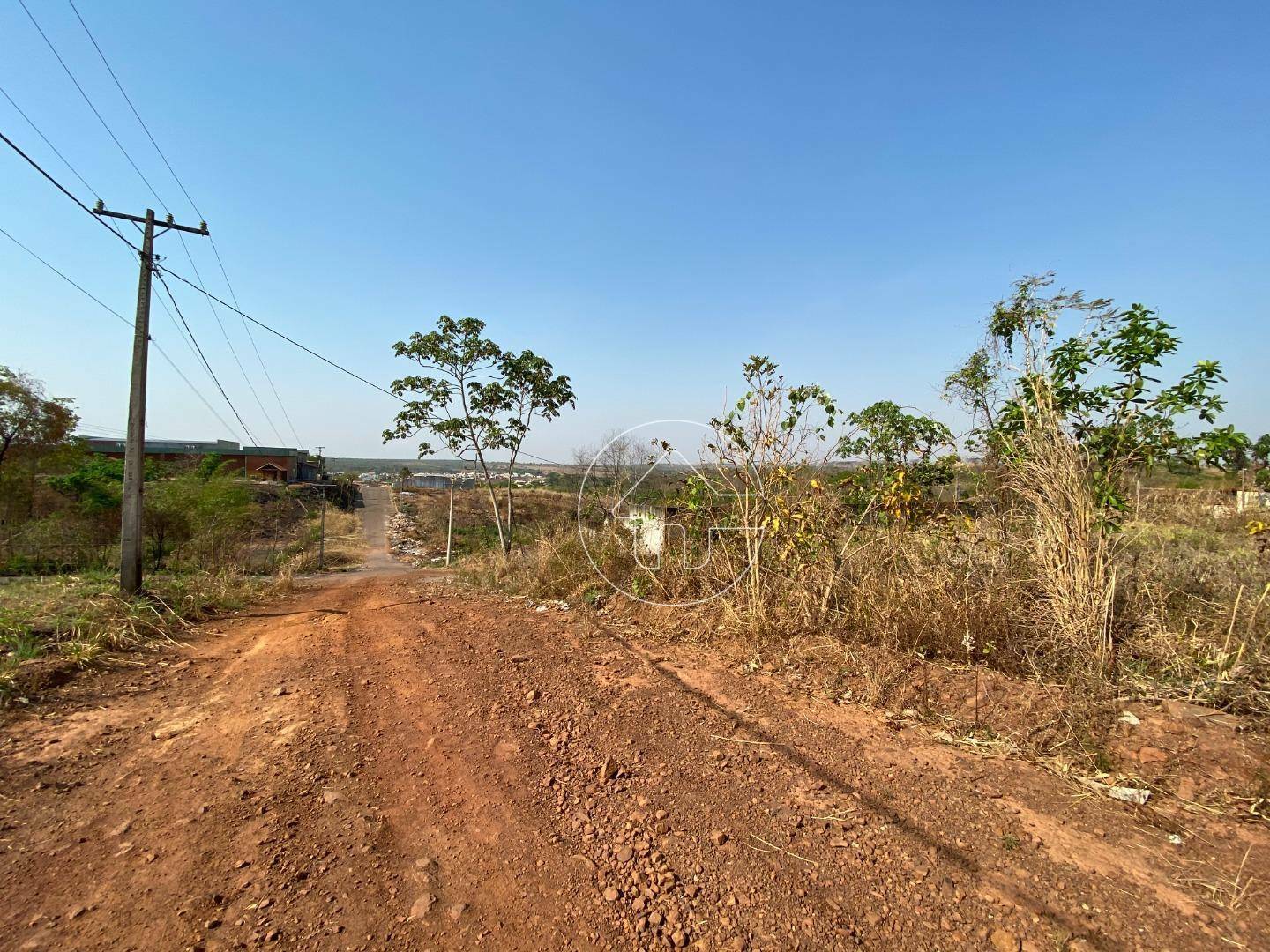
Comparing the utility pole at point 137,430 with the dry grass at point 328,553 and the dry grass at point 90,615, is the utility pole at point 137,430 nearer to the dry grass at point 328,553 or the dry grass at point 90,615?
the dry grass at point 90,615

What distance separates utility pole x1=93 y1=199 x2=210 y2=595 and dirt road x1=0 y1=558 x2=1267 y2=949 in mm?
3348

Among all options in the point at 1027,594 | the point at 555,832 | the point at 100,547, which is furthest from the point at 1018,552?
the point at 100,547

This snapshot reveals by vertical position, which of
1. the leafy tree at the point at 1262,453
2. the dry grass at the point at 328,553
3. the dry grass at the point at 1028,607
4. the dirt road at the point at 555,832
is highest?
the leafy tree at the point at 1262,453

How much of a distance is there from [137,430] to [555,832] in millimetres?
7749

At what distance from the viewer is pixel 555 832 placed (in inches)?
95.6

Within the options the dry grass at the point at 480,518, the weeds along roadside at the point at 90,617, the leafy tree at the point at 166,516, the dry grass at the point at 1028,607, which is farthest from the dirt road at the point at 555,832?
the leafy tree at the point at 166,516

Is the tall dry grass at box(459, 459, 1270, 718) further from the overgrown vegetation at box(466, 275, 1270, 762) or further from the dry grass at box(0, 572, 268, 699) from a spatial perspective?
the dry grass at box(0, 572, 268, 699)

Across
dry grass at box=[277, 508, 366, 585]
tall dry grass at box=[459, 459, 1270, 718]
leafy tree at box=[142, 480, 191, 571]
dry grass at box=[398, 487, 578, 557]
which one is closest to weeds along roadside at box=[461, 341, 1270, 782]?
tall dry grass at box=[459, 459, 1270, 718]

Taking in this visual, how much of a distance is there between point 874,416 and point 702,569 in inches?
101

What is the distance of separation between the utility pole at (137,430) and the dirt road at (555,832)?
335 cm

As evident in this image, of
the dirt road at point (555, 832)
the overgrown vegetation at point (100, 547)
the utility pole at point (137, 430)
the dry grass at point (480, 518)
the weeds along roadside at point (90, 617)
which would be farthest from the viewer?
the dry grass at point (480, 518)

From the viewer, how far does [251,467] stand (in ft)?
157

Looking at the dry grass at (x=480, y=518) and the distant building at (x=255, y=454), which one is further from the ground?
the distant building at (x=255, y=454)

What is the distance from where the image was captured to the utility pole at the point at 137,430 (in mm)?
6590
